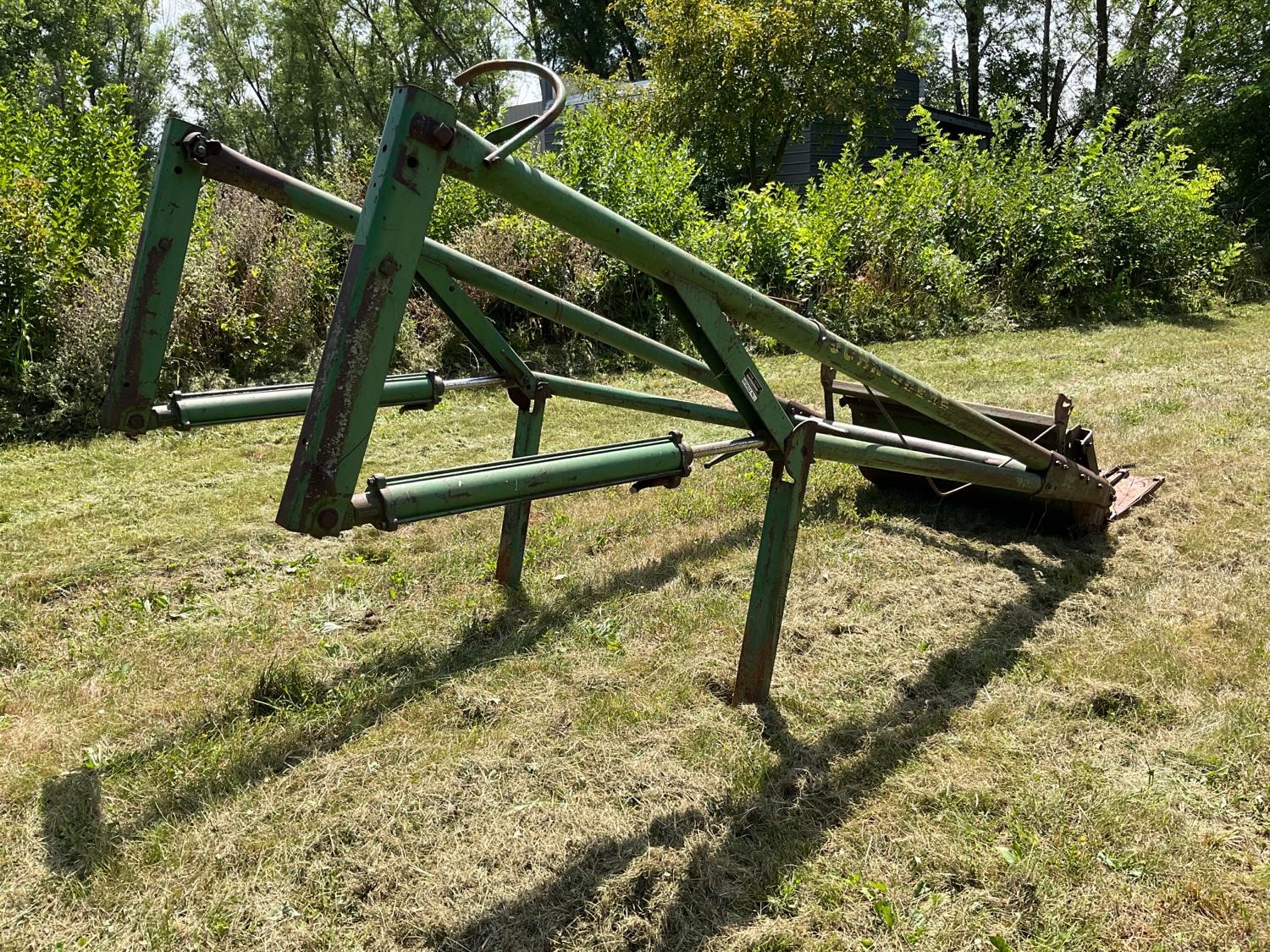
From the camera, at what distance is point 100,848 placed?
217 cm

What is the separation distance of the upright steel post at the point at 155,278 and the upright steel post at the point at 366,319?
0.86m

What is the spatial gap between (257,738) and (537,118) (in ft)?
6.74

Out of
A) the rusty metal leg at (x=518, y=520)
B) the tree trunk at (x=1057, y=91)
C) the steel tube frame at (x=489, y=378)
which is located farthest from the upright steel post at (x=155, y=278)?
the tree trunk at (x=1057, y=91)

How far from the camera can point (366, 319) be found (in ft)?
5.41

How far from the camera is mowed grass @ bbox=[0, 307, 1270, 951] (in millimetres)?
2004

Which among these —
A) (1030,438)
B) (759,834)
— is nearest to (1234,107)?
(1030,438)

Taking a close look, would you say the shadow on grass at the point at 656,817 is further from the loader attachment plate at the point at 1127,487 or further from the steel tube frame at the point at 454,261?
the steel tube frame at the point at 454,261

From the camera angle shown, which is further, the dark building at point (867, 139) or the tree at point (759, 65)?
the dark building at point (867, 139)

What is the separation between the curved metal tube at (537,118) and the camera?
1.77m

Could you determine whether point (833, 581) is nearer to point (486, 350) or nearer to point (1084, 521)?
point (1084, 521)

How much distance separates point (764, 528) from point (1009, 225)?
10773 millimetres

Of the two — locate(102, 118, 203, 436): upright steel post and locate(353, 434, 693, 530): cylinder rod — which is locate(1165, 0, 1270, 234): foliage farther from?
locate(102, 118, 203, 436): upright steel post

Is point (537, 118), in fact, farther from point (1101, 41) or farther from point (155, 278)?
point (1101, 41)

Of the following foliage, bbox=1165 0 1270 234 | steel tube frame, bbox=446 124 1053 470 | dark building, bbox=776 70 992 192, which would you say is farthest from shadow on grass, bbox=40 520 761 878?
foliage, bbox=1165 0 1270 234
